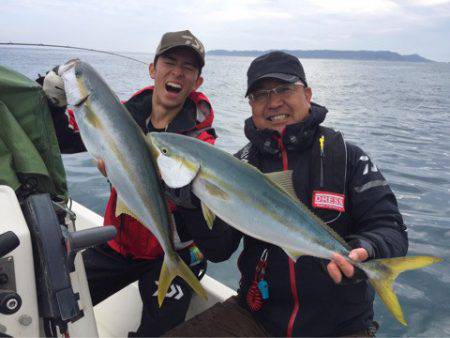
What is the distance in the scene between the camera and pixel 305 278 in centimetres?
269

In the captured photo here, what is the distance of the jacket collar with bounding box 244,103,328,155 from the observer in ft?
9.28

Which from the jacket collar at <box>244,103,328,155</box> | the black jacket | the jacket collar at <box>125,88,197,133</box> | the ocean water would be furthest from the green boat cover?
the ocean water

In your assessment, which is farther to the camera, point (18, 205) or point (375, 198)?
point (375, 198)

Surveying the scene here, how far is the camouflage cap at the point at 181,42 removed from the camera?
10.6 feet

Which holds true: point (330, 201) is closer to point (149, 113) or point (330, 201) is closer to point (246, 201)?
point (246, 201)

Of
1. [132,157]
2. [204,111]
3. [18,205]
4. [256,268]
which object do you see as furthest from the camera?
[204,111]

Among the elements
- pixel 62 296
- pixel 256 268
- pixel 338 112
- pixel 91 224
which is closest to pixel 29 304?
pixel 62 296

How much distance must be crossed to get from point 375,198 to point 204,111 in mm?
1568

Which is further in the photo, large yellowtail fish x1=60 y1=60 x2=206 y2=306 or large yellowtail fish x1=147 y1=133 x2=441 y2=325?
large yellowtail fish x1=60 y1=60 x2=206 y2=306

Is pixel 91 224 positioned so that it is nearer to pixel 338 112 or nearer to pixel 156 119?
pixel 156 119

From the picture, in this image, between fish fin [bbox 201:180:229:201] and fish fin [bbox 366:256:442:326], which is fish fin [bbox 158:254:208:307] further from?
fish fin [bbox 366:256:442:326]

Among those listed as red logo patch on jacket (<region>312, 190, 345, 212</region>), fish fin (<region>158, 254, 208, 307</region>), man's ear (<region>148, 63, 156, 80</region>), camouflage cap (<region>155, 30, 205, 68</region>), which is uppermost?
camouflage cap (<region>155, 30, 205, 68</region>)

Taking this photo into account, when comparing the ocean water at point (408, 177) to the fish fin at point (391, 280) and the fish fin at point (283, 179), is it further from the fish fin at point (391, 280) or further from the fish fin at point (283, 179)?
the fish fin at point (283, 179)

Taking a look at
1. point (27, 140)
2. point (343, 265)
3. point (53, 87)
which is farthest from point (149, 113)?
point (343, 265)
